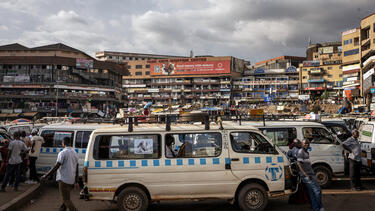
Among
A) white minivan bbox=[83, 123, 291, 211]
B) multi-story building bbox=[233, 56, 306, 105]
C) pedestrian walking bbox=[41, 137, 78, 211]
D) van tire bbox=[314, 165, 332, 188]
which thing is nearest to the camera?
pedestrian walking bbox=[41, 137, 78, 211]

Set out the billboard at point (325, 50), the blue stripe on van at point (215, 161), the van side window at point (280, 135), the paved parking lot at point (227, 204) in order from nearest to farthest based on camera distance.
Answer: the blue stripe on van at point (215, 161) < the paved parking lot at point (227, 204) < the van side window at point (280, 135) < the billboard at point (325, 50)

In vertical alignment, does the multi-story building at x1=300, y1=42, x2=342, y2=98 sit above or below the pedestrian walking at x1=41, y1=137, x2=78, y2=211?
above

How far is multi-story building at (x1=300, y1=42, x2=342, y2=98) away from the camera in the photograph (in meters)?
89.0

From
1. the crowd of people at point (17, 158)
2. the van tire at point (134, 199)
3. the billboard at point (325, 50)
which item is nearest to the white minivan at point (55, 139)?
the crowd of people at point (17, 158)

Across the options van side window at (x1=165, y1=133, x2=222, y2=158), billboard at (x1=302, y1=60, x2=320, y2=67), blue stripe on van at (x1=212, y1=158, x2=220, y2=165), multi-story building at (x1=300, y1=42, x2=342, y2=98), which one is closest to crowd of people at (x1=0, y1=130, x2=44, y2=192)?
van side window at (x1=165, y1=133, x2=222, y2=158)

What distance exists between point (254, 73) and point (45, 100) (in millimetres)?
65530

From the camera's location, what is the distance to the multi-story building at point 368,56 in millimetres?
48469

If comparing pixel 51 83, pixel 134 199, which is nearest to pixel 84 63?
pixel 51 83

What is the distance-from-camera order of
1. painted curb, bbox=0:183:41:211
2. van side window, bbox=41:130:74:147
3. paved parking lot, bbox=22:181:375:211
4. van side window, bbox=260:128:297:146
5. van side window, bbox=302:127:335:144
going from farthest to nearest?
van side window, bbox=41:130:74:147, van side window, bbox=260:128:297:146, van side window, bbox=302:127:335:144, paved parking lot, bbox=22:181:375:211, painted curb, bbox=0:183:41:211

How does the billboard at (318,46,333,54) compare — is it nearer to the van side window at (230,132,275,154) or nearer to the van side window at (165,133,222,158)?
the van side window at (230,132,275,154)

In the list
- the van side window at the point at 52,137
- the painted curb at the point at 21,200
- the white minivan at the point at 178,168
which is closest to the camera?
the white minivan at the point at 178,168

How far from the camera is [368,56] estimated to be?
54.9 m

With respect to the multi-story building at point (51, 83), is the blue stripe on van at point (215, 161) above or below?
below

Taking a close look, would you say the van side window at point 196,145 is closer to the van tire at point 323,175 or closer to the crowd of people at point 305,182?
the crowd of people at point 305,182
